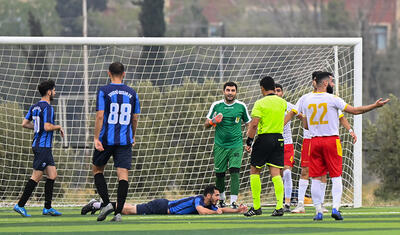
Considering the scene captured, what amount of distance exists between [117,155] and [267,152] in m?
2.00

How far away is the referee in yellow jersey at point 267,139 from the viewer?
31.9 feet

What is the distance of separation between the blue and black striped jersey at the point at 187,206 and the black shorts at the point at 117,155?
1614 mm

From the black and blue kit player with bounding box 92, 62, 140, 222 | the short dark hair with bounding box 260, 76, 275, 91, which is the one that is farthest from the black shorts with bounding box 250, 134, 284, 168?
the black and blue kit player with bounding box 92, 62, 140, 222

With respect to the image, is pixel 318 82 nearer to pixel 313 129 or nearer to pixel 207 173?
pixel 313 129

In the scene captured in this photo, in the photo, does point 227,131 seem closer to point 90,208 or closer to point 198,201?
point 198,201

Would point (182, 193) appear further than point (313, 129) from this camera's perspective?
Yes

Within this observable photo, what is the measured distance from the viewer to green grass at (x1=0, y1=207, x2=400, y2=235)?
7.81 m

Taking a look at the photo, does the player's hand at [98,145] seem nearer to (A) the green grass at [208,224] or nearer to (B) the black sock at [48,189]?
(A) the green grass at [208,224]

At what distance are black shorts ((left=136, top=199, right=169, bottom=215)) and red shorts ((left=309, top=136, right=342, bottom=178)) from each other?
7.55 feet

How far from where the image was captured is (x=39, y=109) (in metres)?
10.1

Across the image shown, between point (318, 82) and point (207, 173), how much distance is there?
250 inches

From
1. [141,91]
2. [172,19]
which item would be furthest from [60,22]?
[141,91]

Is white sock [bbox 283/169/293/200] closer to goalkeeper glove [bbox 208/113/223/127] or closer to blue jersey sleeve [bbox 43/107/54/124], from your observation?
goalkeeper glove [bbox 208/113/223/127]

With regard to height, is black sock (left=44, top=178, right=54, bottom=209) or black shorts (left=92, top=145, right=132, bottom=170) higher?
black shorts (left=92, top=145, right=132, bottom=170)
